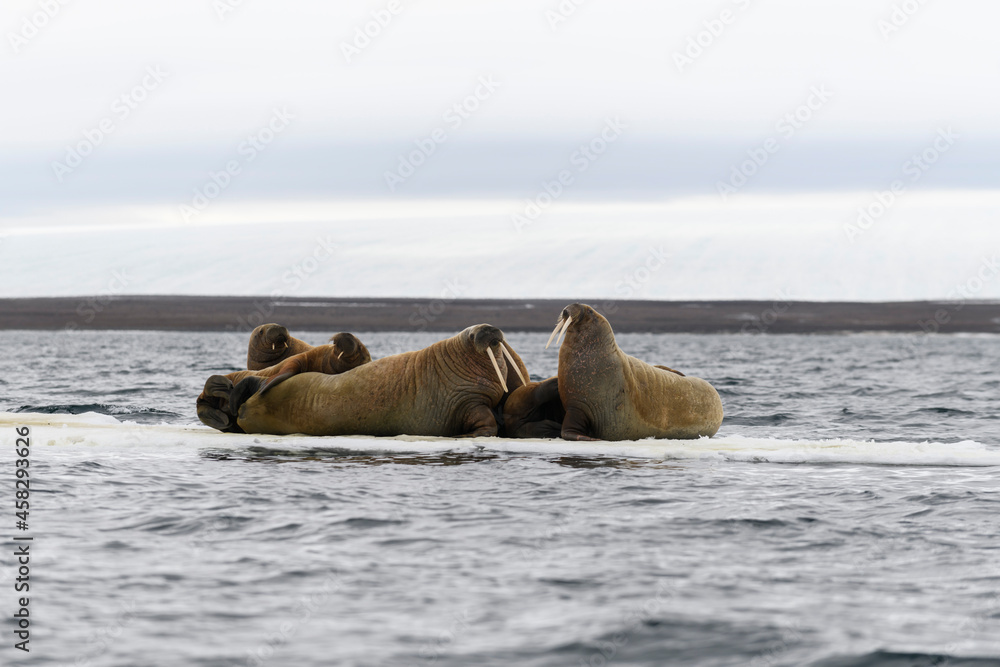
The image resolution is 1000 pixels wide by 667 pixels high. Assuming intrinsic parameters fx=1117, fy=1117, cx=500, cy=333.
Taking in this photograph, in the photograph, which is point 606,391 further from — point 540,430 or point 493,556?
point 493,556

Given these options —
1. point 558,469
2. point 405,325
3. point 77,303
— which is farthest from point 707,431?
point 77,303

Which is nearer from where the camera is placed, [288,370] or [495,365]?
[495,365]

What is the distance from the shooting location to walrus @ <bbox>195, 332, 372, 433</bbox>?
13156 millimetres

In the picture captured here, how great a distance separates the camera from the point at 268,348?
14.6 m

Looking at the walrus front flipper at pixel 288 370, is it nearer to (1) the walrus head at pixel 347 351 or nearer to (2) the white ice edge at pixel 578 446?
(1) the walrus head at pixel 347 351

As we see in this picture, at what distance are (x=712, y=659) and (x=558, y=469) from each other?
5.26m

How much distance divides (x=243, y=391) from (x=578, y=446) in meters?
4.04

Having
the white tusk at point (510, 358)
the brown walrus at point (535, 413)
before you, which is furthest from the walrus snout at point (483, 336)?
the brown walrus at point (535, 413)

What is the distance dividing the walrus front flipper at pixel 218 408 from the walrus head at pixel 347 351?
4.31ft

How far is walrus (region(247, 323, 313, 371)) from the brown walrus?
2980 mm

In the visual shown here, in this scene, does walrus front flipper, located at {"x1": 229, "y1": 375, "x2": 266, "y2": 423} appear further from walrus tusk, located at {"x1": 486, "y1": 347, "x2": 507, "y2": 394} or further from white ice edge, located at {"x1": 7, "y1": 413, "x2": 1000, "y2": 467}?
walrus tusk, located at {"x1": 486, "y1": 347, "x2": 507, "y2": 394}

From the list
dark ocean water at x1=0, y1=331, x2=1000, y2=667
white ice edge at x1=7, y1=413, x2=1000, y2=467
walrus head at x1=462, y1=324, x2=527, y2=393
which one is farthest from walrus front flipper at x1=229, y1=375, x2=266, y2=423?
walrus head at x1=462, y1=324, x2=527, y2=393

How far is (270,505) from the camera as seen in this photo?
8836 millimetres

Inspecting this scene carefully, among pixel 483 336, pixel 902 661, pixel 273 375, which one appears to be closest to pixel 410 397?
pixel 483 336
